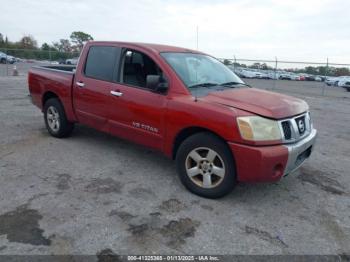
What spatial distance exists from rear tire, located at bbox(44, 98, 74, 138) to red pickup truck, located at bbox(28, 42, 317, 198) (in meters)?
0.20

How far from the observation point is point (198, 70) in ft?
15.2

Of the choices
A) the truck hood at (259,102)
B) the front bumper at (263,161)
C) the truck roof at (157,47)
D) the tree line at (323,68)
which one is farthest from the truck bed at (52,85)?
the tree line at (323,68)

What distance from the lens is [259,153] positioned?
3398 mm

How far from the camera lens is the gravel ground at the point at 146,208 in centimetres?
295

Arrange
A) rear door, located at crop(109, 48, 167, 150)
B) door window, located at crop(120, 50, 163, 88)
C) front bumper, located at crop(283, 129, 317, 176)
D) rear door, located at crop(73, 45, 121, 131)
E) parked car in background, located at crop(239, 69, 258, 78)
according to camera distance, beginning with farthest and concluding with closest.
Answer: parked car in background, located at crop(239, 69, 258, 78)
rear door, located at crop(73, 45, 121, 131)
door window, located at crop(120, 50, 163, 88)
rear door, located at crop(109, 48, 167, 150)
front bumper, located at crop(283, 129, 317, 176)

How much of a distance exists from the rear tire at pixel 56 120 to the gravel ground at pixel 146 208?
19.7 inches

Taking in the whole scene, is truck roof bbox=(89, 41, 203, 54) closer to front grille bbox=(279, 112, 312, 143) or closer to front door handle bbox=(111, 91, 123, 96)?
front door handle bbox=(111, 91, 123, 96)

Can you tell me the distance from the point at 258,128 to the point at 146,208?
57.1 inches

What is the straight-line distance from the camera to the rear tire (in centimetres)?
582

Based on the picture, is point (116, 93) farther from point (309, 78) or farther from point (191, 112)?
point (309, 78)

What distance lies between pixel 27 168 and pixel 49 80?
1.99 metres

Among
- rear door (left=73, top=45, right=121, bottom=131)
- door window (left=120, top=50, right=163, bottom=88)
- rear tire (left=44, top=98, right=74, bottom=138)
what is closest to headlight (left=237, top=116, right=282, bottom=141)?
door window (left=120, top=50, right=163, bottom=88)

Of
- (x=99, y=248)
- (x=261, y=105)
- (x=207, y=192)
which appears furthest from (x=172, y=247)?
(x=261, y=105)

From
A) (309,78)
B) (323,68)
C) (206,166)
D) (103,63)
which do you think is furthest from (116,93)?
(309,78)
